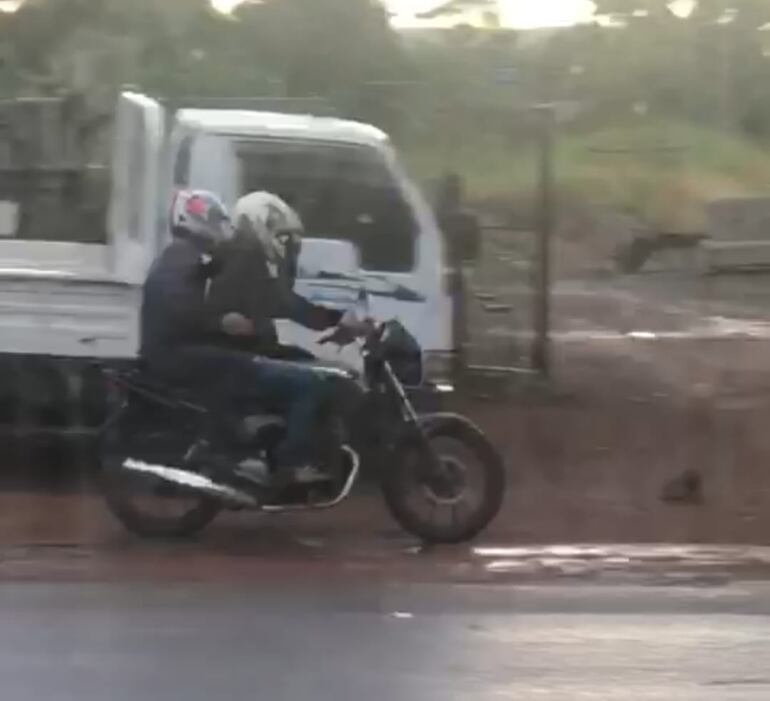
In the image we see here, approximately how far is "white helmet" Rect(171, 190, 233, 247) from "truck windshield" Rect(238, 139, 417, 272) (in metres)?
1.10

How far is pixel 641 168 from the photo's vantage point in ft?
54.1

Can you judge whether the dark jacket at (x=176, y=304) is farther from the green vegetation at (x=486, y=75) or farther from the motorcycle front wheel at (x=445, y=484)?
the green vegetation at (x=486, y=75)

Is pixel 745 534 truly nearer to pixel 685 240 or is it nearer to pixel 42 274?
pixel 42 274

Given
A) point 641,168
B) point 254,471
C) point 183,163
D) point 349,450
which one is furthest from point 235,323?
point 641,168

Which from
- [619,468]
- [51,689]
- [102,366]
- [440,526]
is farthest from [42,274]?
[51,689]

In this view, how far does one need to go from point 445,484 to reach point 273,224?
1988 millimetres

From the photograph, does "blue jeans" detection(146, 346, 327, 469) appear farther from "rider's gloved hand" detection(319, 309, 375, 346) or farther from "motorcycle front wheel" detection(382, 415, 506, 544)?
"motorcycle front wheel" detection(382, 415, 506, 544)

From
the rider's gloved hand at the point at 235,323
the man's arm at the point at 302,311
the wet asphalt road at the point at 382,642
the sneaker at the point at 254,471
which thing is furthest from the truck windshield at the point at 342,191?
the wet asphalt road at the point at 382,642

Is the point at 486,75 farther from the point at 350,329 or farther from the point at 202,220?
the point at 350,329

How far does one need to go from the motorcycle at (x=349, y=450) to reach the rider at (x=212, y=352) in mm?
84

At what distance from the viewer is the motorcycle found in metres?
9.46

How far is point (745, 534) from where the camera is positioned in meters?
10.2

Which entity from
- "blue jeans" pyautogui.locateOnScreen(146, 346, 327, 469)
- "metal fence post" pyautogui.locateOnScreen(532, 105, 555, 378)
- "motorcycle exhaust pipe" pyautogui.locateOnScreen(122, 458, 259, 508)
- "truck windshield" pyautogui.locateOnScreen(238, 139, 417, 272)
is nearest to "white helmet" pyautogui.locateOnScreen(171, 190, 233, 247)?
"blue jeans" pyautogui.locateOnScreen(146, 346, 327, 469)

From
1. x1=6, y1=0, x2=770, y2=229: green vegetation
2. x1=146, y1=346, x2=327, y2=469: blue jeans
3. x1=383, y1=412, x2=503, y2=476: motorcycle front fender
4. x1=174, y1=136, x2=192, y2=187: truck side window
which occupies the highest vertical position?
x1=6, y1=0, x2=770, y2=229: green vegetation
